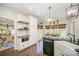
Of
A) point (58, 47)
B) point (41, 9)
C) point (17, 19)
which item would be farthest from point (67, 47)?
point (17, 19)

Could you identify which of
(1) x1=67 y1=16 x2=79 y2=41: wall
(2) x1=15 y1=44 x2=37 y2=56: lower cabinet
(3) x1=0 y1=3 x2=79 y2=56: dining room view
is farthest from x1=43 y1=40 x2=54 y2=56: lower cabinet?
(1) x1=67 y1=16 x2=79 y2=41: wall

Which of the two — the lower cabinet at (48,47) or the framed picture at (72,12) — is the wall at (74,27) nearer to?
the framed picture at (72,12)

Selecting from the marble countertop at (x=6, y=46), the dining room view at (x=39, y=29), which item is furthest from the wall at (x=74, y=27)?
the marble countertop at (x=6, y=46)

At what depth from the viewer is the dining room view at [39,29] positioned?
192 cm

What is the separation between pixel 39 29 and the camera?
79.4 inches

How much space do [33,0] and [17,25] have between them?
0.54 metres

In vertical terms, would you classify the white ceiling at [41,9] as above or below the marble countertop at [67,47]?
above

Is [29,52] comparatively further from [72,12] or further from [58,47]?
[72,12]

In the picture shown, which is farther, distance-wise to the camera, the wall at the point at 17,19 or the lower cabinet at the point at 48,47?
the lower cabinet at the point at 48,47

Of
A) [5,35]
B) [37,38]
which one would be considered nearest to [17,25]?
[5,35]

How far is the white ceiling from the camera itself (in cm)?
195

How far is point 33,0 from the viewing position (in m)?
2.00

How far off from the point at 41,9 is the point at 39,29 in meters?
0.37

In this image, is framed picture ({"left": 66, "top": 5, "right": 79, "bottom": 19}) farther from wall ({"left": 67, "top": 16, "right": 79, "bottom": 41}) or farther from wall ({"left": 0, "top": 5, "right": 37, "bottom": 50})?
wall ({"left": 0, "top": 5, "right": 37, "bottom": 50})
